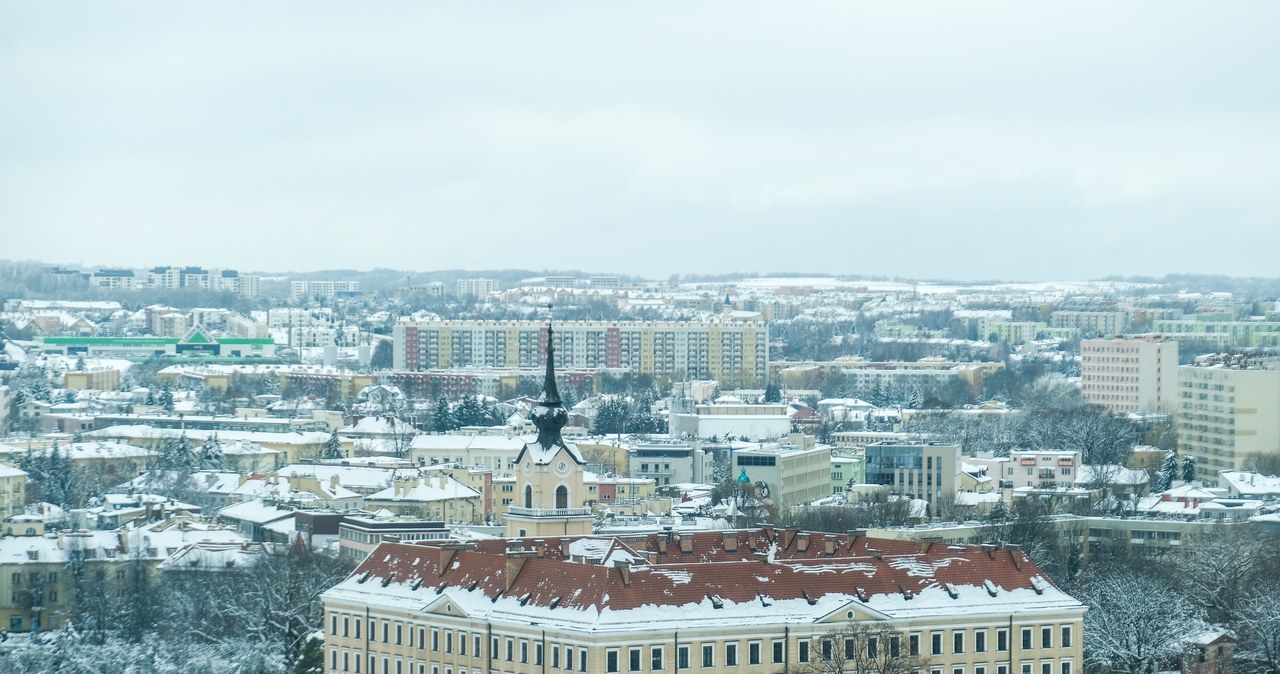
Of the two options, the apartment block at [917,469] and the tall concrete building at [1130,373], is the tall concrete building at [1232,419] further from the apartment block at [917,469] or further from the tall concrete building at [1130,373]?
the tall concrete building at [1130,373]

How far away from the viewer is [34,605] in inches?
2867

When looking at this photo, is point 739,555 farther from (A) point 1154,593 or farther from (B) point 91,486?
(B) point 91,486

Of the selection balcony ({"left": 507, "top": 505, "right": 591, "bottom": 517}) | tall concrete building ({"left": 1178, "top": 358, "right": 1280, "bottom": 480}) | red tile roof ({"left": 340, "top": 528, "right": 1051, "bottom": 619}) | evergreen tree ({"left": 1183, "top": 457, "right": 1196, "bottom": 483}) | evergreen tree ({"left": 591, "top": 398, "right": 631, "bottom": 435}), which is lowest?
evergreen tree ({"left": 591, "top": 398, "right": 631, "bottom": 435})

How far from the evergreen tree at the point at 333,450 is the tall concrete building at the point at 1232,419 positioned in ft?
92.8

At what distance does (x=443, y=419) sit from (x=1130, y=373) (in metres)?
29.3

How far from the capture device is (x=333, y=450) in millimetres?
114125

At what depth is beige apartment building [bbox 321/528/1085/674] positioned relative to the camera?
164 feet

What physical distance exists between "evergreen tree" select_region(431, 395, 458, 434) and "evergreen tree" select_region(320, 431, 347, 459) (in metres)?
12.5

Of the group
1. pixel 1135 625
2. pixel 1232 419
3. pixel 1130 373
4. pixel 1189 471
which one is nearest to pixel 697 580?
pixel 1135 625

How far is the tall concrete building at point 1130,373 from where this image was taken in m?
137

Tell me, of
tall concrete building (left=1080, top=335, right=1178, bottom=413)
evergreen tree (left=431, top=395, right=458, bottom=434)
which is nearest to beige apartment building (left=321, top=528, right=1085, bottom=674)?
evergreen tree (left=431, top=395, right=458, bottom=434)

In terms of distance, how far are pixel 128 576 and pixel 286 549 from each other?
3942 millimetres

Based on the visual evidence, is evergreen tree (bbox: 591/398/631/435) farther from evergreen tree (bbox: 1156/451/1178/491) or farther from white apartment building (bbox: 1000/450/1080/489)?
evergreen tree (bbox: 1156/451/1178/491)

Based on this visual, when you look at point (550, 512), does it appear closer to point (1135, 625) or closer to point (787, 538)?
point (787, 538)
